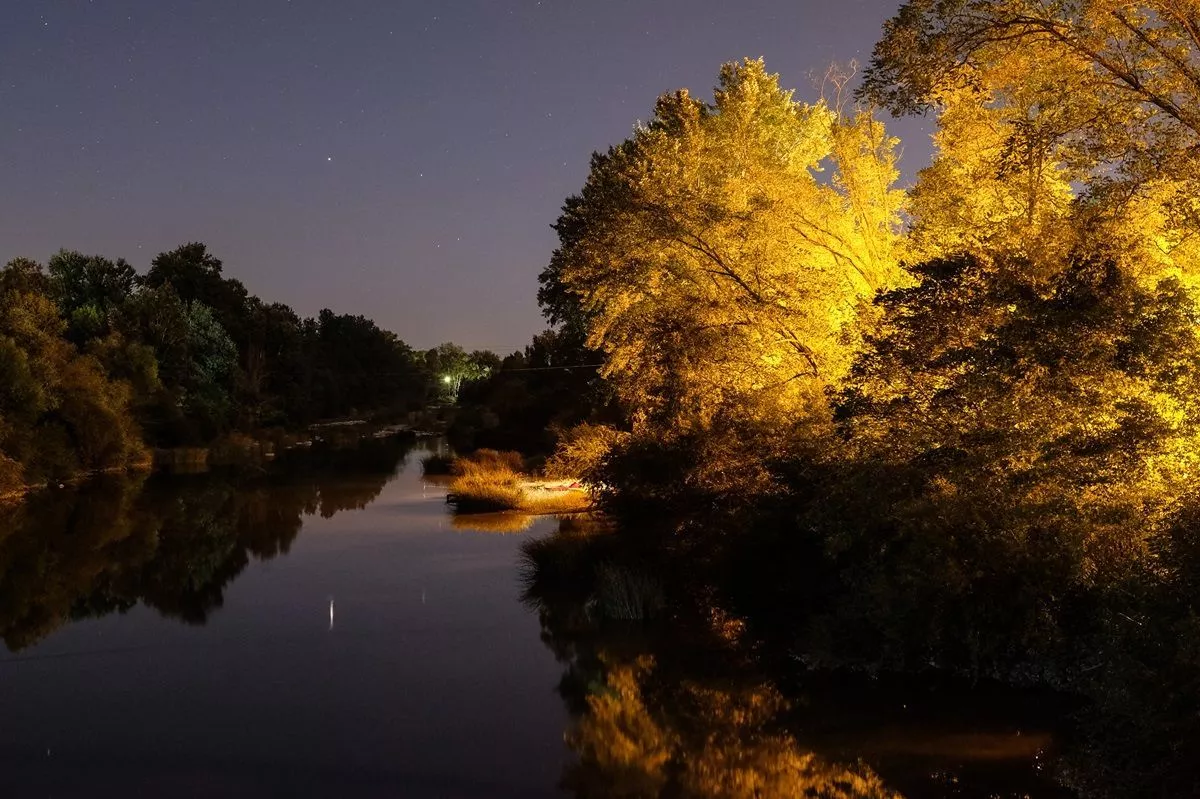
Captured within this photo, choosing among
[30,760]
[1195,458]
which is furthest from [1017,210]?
[30,760]

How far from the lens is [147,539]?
28984 mm

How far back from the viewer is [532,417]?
55.6m

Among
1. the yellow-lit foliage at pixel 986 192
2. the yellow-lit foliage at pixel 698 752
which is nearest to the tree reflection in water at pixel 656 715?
the yellow-lit foliage at pixel 698 752

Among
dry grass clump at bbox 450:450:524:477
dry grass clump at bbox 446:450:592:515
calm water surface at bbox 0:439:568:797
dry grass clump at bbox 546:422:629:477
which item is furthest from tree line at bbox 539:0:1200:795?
dry grass clump at bbox 450:450:524:477

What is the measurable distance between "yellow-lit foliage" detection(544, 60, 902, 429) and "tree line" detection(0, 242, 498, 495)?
1027 inches

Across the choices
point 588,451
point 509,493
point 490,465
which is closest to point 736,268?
point 588,451

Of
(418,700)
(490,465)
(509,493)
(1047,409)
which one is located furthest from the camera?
(490,465)

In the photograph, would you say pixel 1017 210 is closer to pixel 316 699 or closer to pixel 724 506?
pixel 724 506

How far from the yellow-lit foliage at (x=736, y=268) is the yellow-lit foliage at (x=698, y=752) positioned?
21.7ft

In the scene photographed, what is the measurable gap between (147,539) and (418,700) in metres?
18.0

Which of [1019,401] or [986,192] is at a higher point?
[986,192]

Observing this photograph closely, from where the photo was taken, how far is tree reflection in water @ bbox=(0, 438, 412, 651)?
2112 centimetres

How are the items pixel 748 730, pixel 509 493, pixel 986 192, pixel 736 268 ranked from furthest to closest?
pixel 509 493 < pixel 736 268 < pixel 986 192 < pixel 748 730

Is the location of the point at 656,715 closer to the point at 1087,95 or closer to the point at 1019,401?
the point at 1019,401
